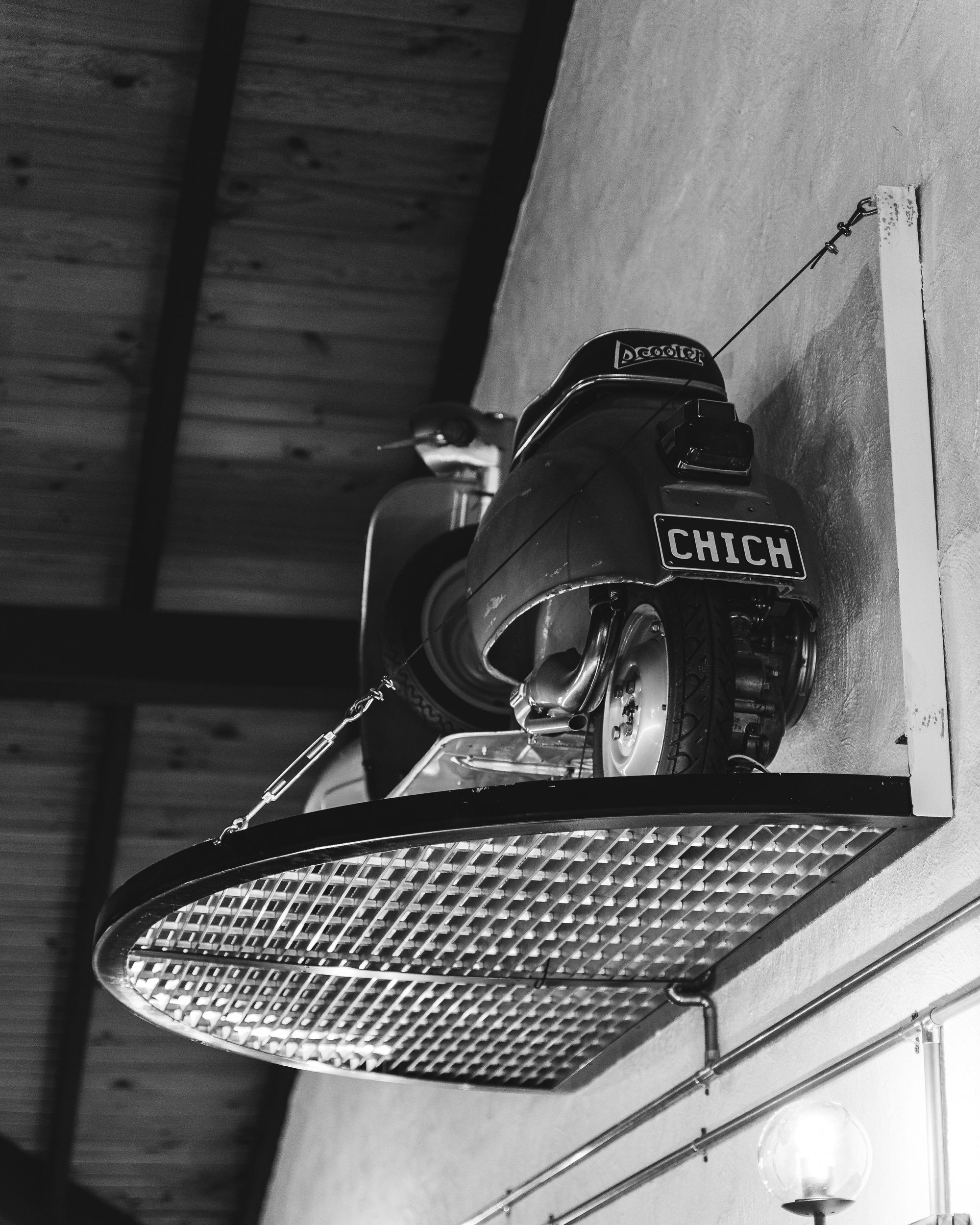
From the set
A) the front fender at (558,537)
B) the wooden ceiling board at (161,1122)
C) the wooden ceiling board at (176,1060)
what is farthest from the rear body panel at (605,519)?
the wooden ceiling board at (161,1122)

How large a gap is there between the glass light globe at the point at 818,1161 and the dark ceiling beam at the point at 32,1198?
5.73m

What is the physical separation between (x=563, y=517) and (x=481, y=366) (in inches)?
116

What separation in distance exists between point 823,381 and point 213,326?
9.35ft

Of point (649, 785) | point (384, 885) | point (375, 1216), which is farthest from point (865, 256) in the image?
point (375, 1216)

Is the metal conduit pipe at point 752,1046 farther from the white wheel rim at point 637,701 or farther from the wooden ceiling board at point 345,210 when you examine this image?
the wooden ceiling board at point 345,210

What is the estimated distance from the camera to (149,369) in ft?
15.0

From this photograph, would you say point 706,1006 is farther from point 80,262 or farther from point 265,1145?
point 265,1145

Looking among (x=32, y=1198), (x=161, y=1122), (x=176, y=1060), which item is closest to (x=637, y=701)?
(x=176, y=1060)

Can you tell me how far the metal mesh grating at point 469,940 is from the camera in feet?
5.68

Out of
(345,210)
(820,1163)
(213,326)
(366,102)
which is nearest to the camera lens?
(820,1163)

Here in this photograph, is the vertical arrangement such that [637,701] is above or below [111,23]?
below

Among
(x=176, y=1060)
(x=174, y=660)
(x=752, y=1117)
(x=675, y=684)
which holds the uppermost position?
(x=174, y=660)

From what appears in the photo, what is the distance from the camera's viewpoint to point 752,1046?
205 cm

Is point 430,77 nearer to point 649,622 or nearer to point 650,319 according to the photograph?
point 650,319
